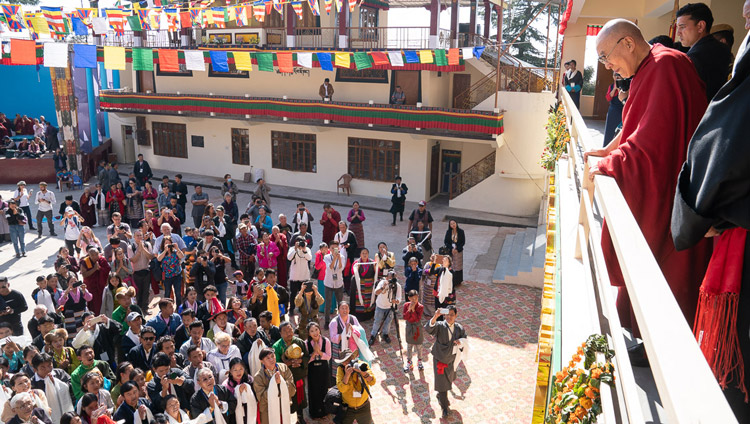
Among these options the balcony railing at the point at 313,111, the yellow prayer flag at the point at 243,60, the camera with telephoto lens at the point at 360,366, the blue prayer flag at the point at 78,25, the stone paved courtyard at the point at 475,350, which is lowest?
the stone paved courtyard at the point at 475,350

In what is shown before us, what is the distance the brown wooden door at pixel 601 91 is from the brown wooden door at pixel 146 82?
2027 centimetres

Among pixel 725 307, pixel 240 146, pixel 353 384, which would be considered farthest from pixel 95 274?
pixel 240 146

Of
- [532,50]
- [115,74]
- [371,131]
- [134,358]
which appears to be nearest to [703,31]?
[134,358]

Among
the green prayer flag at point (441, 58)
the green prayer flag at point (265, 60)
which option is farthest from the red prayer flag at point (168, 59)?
the green prayer flag at point (441, 58)

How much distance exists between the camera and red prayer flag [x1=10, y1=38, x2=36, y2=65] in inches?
691

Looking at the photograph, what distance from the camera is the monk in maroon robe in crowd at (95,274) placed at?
391 inches

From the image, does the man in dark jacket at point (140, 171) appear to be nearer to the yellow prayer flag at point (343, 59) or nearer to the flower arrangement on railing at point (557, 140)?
the yellow prayer flag at point (343, 59)

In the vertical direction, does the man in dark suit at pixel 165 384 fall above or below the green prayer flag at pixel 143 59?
below

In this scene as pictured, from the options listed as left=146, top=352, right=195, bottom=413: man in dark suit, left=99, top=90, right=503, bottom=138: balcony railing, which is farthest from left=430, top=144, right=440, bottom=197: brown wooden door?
left=146, top=352, right=195, bottom=413: man in dark suit

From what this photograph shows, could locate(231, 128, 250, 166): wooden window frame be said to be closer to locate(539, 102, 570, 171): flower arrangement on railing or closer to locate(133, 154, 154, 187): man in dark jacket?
locate(133, 154, 154, 187): man in dark jacket

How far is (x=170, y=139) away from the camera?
25.9 m

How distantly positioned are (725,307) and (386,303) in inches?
326

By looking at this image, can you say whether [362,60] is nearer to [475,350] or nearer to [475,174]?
[475,174]

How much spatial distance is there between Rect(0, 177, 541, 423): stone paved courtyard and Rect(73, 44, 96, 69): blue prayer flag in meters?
5.66
